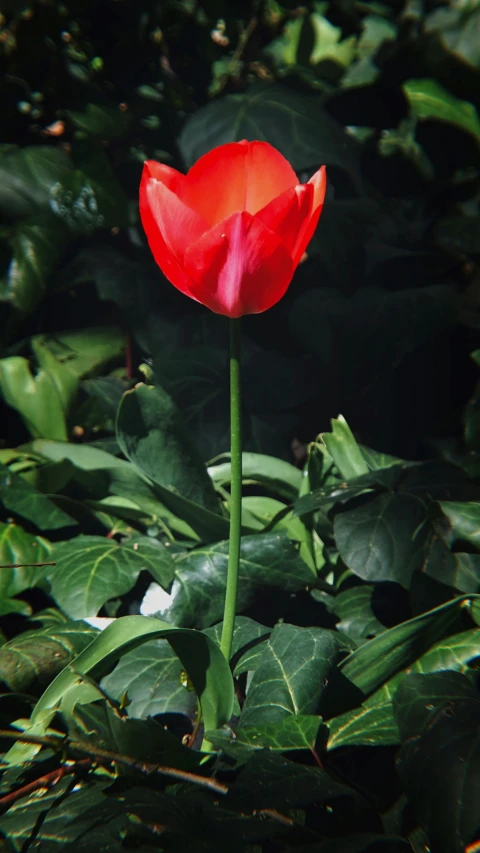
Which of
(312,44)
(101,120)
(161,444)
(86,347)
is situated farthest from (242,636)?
(312,44)

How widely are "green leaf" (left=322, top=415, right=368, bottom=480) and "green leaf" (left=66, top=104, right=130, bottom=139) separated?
100 cm

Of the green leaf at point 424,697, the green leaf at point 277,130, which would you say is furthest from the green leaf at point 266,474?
the green leaf at point 277,130

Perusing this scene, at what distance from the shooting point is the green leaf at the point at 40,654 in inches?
33.5

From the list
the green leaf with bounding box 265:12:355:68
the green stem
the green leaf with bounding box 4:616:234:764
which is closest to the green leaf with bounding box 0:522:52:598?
the green leaf with bounding box 4:616:234:764

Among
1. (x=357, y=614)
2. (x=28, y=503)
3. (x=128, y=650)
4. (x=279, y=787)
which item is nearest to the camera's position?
(x=279, y=787)

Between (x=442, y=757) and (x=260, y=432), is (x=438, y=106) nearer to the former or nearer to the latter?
(x=260, y=432)

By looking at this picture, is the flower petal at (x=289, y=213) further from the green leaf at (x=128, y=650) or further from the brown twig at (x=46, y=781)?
the brown twig at (x=46, y=781)

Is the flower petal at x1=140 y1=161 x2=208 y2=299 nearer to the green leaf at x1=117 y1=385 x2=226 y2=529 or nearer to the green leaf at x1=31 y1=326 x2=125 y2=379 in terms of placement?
the green leaf at x1=117 y1=385 x2=226 y2=529

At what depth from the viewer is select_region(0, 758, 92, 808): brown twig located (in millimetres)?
663

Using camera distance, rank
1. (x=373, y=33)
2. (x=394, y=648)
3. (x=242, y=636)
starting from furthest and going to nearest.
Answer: (x=373, y=33), (x=242, y=636), (x=394, y=648)

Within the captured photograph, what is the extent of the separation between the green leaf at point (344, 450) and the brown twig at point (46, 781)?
2.12 ft

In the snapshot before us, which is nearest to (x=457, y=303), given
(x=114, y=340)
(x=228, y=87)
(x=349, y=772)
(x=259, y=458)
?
(x=259, y=458)

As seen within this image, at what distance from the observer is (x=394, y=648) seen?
2.73 feet

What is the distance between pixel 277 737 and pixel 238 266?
504 mm
